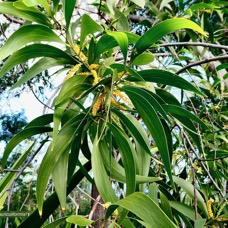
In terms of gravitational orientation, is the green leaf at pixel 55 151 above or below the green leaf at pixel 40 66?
below

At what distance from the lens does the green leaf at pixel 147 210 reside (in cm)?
48

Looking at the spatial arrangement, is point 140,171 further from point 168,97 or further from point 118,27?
point 118,27

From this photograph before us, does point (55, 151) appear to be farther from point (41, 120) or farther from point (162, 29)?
point (162, 29)

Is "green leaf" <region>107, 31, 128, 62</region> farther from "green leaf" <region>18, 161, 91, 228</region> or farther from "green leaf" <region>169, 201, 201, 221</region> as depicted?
"green leaf" <region>169, 201, 201, 221</region>

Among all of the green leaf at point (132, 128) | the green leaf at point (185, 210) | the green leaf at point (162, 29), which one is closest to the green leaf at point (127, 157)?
the green leaf at point (132, 128)

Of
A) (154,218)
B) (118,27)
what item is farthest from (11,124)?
(154,218)

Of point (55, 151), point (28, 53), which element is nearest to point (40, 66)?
point (28, 53)

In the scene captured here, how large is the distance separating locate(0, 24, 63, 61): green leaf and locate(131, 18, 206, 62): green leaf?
0.49ft

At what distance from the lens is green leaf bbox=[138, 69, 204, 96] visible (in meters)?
0.61

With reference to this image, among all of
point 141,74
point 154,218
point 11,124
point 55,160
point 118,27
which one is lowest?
point 154,218

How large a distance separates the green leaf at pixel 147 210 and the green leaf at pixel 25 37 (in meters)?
0.29

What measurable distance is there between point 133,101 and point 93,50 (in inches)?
4.9

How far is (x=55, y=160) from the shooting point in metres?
0.62

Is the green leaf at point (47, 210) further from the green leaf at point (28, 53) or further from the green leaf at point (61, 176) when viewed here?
the green leaf at point (28, 53)
